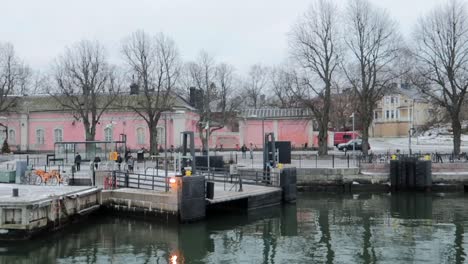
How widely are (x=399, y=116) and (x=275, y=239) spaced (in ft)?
281

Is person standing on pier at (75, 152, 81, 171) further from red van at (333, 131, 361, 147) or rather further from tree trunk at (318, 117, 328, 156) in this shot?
red van at (333, 131, 361, 147)

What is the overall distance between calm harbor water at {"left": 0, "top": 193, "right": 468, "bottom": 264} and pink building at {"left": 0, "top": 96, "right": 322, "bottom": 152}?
116ft

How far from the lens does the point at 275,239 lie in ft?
69.9

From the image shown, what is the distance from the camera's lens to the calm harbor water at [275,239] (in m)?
18.0

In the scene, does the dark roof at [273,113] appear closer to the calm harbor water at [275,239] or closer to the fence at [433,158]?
the fence at [433,158]

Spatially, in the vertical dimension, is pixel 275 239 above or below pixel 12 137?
below

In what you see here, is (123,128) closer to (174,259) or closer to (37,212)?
(37,212)

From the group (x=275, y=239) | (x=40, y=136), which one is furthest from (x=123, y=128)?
(x=275, y=239)

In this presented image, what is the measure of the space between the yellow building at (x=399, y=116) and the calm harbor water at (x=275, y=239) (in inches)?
2862

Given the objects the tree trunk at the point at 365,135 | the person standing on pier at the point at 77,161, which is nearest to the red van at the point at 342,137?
the tree trunk at the point at 365,135

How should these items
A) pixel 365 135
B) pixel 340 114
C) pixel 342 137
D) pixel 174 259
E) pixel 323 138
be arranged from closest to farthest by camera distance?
pixel 174 259 → pixel 365 135 → pixel 323 138 → pixel 342 137 → pixel 340 114

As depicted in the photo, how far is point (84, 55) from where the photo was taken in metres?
56.8

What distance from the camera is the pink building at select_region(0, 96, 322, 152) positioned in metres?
63.2

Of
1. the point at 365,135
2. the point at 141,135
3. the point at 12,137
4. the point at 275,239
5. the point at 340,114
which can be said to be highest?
the point at 340,114
